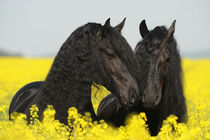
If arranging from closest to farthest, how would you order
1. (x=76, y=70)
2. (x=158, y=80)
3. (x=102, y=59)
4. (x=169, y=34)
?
(x=76, y=70) → (x=102, y=59) → (x=158, y=80) → (x=169, y=34)

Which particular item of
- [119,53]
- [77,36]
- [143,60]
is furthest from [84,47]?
[143,60]

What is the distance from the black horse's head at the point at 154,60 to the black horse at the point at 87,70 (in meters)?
0.67

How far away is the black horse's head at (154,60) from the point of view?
15.3ft

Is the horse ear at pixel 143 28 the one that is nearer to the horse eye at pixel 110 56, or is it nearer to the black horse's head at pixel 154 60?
the black horse's head at pixel 154 60

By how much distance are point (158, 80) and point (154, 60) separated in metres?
0.31

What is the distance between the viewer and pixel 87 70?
12.9ft

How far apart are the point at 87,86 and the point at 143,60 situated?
1262mm

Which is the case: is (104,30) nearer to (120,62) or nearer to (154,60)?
(120,62)

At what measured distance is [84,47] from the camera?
391cm

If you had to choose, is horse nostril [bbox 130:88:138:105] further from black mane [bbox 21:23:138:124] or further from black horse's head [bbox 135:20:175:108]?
black horse's head [bbox 135:20:175:108]

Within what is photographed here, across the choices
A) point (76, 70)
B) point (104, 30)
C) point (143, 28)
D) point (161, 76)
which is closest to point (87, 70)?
point (76, 70)

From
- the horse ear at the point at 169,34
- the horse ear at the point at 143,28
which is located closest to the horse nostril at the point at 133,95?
the horse ear at the point at 169,34

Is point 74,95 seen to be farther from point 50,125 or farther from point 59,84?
point 50,125

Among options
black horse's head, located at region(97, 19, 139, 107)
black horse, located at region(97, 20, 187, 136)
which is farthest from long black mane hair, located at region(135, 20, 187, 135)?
black horse's head, located at region(97, 19, 139, 107)
